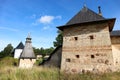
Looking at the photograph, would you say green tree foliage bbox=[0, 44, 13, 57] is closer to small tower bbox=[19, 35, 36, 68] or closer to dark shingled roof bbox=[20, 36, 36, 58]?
dark shingled roof bbox=[20, 36, 36, 58]

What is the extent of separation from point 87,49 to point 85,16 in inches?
145

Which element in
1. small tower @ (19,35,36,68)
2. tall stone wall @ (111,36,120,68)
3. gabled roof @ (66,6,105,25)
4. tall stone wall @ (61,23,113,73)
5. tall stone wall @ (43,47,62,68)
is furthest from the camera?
small tower @ (19,35,36,68)

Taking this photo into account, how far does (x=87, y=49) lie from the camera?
10836mm

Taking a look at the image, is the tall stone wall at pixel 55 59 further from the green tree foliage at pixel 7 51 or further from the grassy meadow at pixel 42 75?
the green tree foliage at pixel 7 51

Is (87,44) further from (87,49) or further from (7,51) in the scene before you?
(7,51)

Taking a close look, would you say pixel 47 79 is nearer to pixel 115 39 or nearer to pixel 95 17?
pixel 95 17

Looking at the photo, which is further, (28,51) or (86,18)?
(28,51)

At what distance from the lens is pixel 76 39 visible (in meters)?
11.7

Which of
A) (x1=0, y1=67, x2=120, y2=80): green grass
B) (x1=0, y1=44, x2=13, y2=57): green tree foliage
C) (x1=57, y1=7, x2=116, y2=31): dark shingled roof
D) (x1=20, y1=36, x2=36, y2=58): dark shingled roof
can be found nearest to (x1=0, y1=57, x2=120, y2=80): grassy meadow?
(x1=0, y1=67, x2=120, y2=80): green grass

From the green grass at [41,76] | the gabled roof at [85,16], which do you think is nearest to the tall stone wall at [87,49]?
the gabled roof at [85,16]

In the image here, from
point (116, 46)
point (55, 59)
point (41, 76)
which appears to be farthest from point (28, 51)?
point (116, 46)

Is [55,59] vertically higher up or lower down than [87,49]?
lower down

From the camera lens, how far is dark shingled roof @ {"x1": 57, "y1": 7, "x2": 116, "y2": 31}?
423 inches

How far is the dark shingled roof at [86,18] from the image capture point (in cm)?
1074
